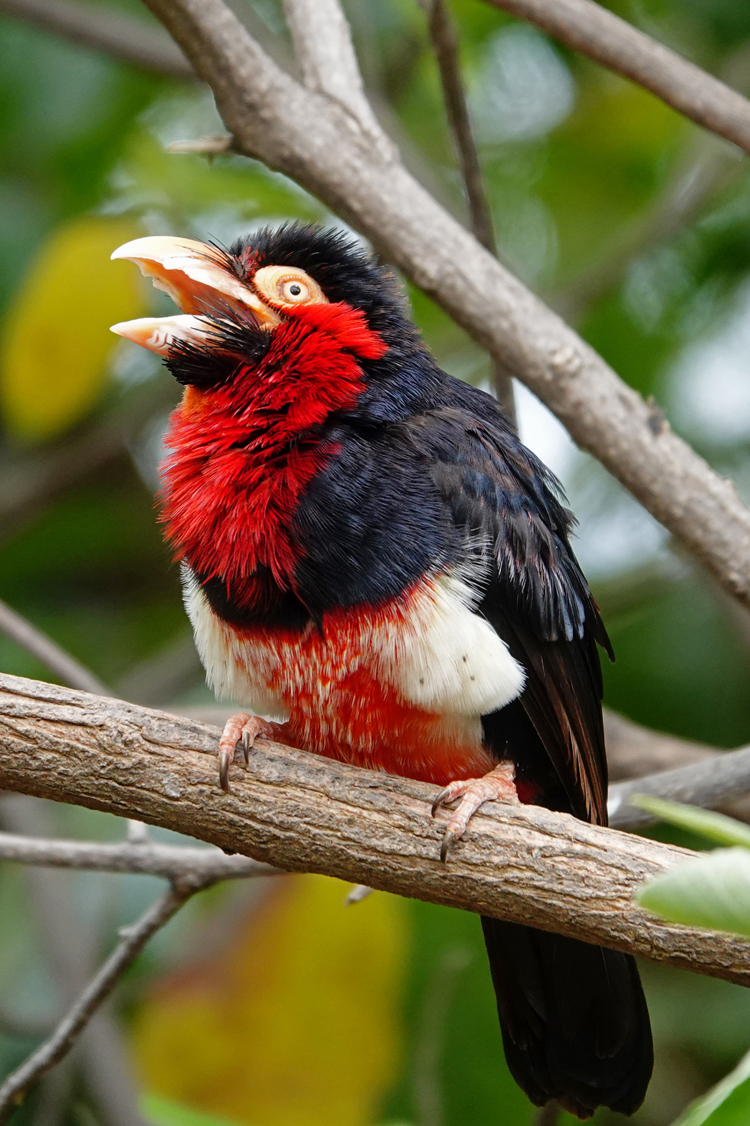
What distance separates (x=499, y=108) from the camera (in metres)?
5.54

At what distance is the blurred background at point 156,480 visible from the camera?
383 centimetres

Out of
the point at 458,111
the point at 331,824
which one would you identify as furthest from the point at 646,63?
the point at 331,824

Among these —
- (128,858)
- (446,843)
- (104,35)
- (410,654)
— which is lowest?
(128,858)

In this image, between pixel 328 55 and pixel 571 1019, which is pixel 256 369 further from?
pixel 571 1019

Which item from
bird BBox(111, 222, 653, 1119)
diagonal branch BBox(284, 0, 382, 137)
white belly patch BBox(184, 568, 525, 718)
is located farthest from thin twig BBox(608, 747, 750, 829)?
diagonal branch BBox(284, 0, 382, 137)

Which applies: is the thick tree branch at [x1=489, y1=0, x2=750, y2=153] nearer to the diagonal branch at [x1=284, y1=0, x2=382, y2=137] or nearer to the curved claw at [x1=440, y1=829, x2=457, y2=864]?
the diagonal branch at [x1=284, y1=0, x2=382, y2=137]

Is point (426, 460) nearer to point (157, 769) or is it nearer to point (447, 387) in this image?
point (447, 387)

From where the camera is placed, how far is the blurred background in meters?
3.83

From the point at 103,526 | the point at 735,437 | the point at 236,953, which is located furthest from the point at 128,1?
the point at 236,953

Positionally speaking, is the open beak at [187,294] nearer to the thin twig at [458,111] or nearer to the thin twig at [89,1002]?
the thin twig at [458,111]

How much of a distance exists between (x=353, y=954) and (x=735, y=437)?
2567 millimetres

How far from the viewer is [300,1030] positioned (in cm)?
383

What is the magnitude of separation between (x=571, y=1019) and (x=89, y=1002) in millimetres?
1081

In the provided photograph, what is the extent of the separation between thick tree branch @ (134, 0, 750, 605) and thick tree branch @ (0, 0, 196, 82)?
1.52m
